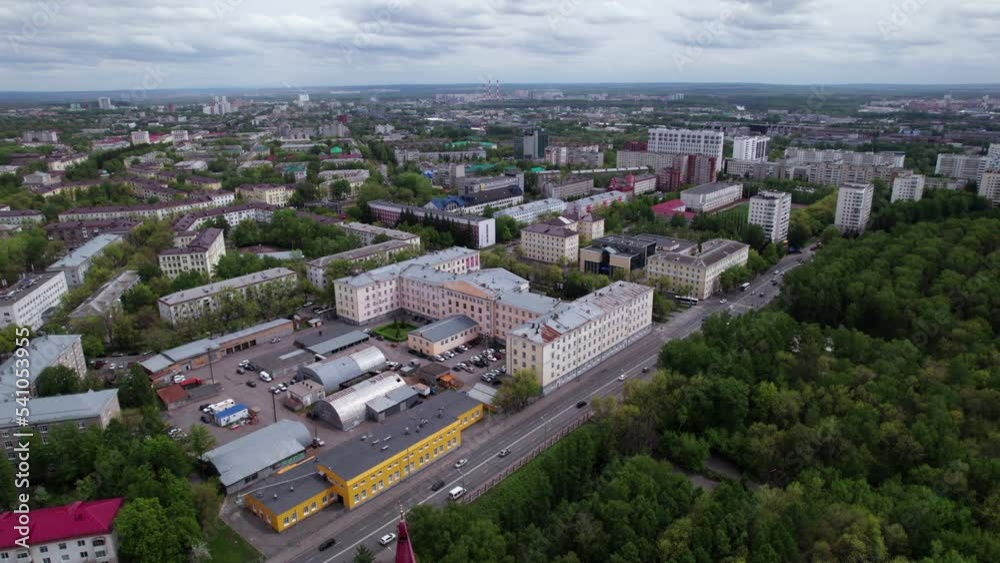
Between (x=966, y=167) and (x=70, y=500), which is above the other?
(x=966, y=167)

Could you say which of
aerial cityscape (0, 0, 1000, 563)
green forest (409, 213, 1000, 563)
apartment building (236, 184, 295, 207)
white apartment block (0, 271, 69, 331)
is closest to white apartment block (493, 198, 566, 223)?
aerial cityscape (0, 0, 1000, 563)

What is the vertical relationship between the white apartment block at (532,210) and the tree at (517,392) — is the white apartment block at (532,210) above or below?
above

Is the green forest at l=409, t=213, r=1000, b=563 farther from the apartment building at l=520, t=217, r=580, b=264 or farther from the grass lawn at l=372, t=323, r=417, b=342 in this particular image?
the apartment building at l=520, t=217, r=580, b=264

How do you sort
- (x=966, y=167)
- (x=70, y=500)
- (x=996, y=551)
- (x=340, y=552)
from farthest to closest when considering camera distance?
(x=966, y=167) → (x=70, y=500) → (x=340, y=552) → (x=996, y=551)

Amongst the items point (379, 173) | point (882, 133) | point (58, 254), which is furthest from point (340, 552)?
point (882, 133)

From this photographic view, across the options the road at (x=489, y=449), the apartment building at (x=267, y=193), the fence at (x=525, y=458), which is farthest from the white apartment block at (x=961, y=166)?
the apartment building at (x=267, y=193)

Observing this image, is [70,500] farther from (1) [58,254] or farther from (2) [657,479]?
(1) [58,254]

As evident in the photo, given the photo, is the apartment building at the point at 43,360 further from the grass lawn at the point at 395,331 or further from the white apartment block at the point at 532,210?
the white apartment block at the point at 532,210

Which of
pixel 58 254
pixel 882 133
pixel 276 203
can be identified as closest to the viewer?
pixel 58 254
